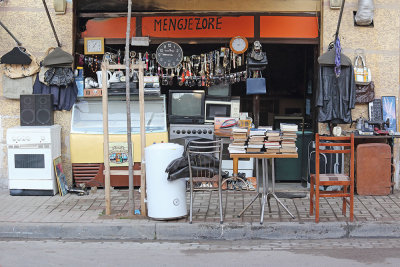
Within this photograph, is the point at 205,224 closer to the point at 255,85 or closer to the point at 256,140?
the point at 256,140

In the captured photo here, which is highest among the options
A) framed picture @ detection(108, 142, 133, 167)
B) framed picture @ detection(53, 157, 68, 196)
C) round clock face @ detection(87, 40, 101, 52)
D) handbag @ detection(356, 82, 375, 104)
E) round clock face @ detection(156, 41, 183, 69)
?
round clock face @ detection(87, 40, 101, 52)

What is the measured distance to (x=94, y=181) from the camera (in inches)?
356

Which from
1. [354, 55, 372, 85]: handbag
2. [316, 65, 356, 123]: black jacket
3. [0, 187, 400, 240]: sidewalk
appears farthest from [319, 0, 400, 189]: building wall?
[0, 187, 400, 240]: sidewalk

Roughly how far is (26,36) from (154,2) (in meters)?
2.48

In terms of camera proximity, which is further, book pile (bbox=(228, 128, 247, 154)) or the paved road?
book pile (bbox=(228, 128, 247, 154))

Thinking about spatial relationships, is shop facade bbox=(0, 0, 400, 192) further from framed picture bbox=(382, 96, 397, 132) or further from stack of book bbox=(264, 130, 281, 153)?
stack of book bbox=(264, 130, 281, 153)

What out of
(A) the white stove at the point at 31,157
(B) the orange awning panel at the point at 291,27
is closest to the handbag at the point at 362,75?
Answer: (B) the orange awning panel at the point at 291,27

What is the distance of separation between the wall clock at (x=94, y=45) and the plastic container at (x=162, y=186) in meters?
3.38

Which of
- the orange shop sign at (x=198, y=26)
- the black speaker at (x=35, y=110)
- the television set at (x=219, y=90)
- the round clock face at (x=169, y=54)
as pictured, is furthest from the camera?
the television set at (x=219, y=90)

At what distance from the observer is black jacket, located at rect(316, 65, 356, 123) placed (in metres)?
8.55

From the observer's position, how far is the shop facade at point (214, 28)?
8.83 m

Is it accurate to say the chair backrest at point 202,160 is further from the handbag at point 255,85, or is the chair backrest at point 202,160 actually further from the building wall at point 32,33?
the building wall at point 32,33

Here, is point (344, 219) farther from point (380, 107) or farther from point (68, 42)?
point (68, 42)

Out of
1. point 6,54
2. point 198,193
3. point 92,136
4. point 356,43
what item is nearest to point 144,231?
point 198,193
